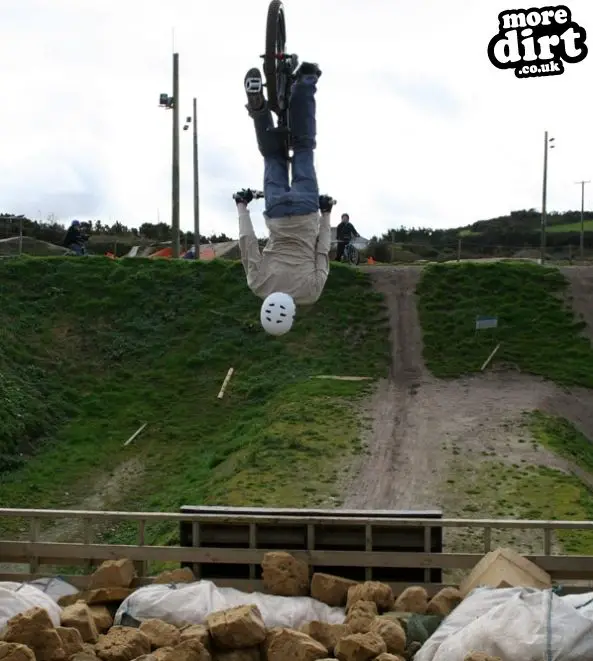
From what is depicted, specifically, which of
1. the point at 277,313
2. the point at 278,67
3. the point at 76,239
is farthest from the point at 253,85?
the point at 76,239

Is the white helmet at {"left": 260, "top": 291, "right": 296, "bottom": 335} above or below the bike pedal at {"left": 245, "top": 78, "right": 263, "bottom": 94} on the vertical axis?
below

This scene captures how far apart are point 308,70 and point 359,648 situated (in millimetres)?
4390

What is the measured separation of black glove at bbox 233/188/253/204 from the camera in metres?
8.18

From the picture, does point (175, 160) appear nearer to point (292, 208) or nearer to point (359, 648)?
point (292, 208)

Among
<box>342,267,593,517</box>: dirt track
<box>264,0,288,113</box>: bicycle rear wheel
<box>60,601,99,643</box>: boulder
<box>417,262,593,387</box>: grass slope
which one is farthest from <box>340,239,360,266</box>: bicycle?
<box>60,601,99,643</box>: boulder

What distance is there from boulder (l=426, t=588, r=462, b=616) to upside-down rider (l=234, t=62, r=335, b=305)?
2.89 metres

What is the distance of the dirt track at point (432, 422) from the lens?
13648 millimetres

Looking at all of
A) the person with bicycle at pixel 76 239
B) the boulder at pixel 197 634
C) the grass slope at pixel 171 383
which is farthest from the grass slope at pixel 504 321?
the boulder at pixel 197 634

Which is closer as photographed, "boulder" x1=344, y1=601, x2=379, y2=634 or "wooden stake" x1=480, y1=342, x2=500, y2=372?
"boulder" x1=344, y1=601, x2=379, y2=634

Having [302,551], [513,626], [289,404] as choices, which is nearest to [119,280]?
[289,404]

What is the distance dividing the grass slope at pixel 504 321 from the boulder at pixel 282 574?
14400 mm

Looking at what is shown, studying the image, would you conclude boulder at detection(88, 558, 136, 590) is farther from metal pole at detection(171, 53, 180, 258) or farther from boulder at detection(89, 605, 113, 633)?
metal pole at detection(171, 53, 180, 258)

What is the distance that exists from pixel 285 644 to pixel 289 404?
1205 cm

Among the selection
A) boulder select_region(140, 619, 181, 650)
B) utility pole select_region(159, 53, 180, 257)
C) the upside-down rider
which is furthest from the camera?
utility pole select_region(159, 53, 180, 257)
